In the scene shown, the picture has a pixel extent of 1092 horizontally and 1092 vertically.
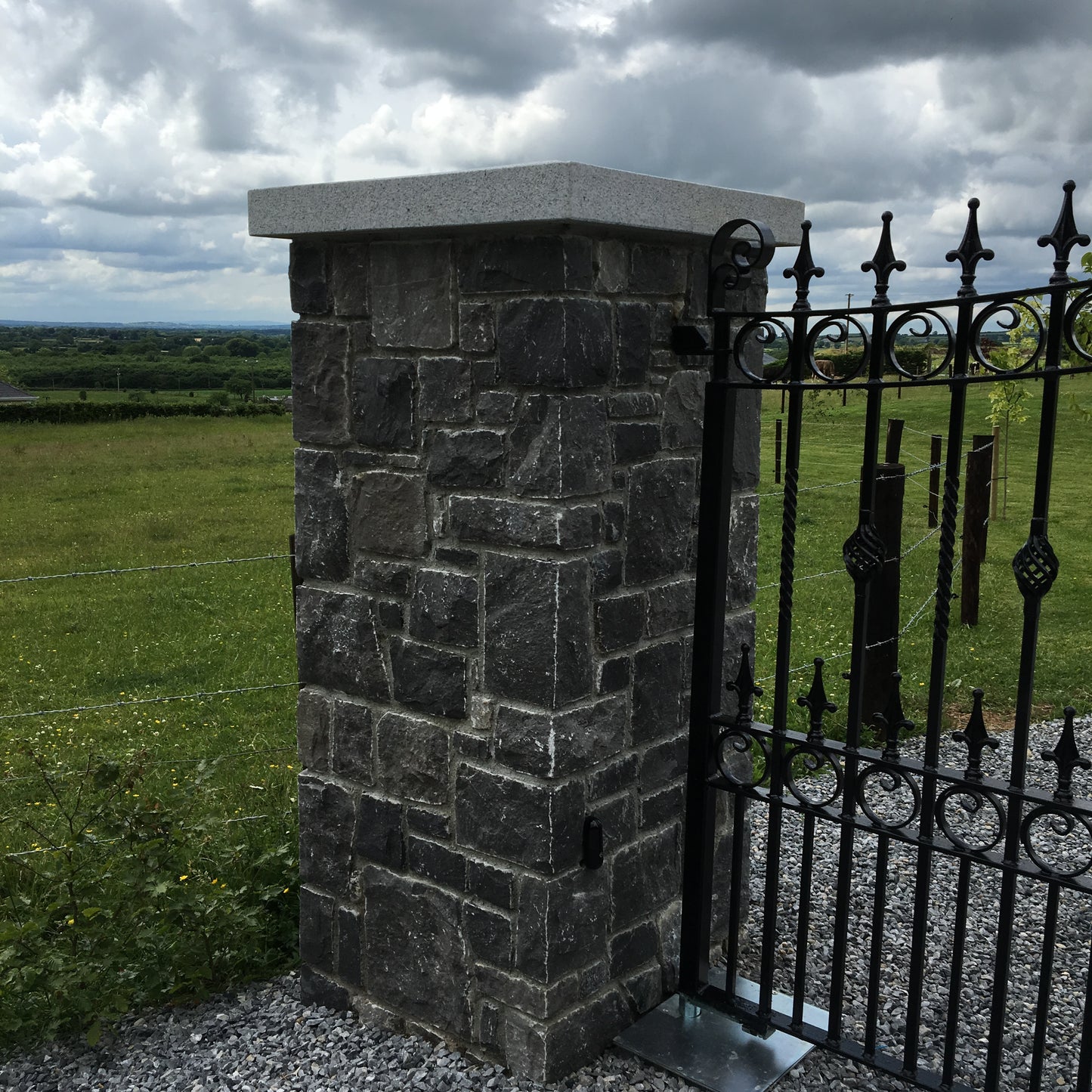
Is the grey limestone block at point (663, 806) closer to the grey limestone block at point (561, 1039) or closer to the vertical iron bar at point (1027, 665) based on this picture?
the grey limestone block at point (561, 1039)

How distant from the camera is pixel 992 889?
4.60m

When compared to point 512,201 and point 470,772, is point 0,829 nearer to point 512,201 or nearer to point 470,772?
point 470,772

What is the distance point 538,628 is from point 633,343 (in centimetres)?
84

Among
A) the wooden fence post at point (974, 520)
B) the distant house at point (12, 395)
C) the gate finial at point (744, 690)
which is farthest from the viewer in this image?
the distant house at point (12, 395)

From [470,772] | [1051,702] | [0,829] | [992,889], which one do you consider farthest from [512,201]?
[1051,702]

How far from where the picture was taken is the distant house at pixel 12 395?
37312 millimetres

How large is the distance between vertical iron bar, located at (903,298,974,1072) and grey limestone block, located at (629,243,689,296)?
2.76 feet

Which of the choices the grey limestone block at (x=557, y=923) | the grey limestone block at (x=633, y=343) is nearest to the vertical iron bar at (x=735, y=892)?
the grey limestone block at (x=557, y=923)

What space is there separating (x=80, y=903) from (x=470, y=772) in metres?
1.79

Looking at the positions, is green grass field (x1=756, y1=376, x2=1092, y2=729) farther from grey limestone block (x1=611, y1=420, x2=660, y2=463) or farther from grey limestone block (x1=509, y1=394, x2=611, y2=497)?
grey limestone block (x1=509, y1=394, x2=611, y2=497)

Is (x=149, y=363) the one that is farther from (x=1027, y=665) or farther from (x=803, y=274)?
(x=1027, y=665)

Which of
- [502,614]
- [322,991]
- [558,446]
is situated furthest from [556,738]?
[322,991]

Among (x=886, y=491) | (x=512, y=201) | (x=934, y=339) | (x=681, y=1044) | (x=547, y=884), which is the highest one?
(x=512, y=201)

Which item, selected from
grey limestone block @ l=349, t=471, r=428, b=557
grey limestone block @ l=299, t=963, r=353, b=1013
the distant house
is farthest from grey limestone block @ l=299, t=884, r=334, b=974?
the distant house
